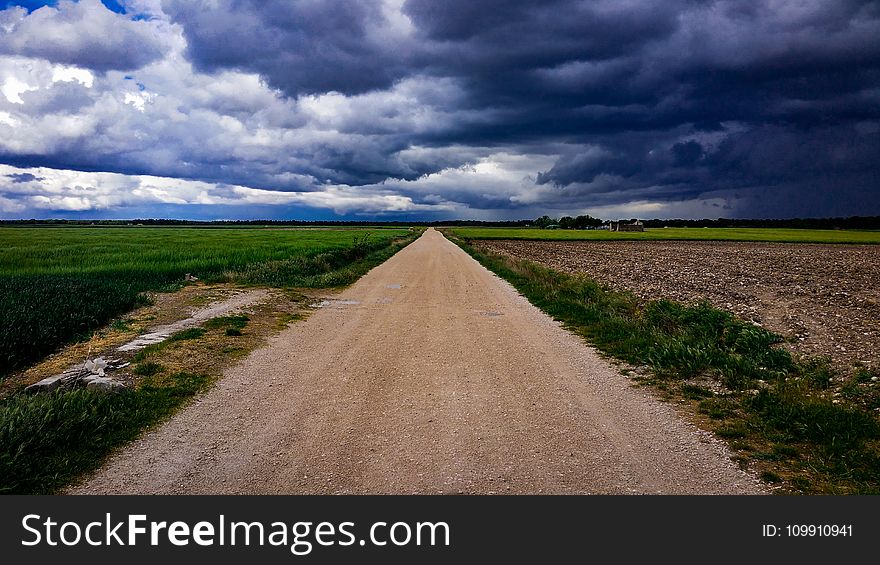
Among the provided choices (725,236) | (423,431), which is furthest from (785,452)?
(725,236)

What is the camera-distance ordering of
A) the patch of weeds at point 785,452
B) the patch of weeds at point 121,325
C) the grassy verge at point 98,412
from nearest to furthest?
1. the grassy verge at point 98,412
2. the patch of weeds at point 785,452
3. the patch of weeds at point 121,325

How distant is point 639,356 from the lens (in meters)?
10.6

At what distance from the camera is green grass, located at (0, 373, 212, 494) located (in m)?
5.35

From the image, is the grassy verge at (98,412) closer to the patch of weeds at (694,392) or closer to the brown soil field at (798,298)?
the patch of weeds at (694,392)

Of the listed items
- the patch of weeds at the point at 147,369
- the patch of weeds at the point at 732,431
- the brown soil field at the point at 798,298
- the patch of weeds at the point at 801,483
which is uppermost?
the brown soil field at the point at 798,298

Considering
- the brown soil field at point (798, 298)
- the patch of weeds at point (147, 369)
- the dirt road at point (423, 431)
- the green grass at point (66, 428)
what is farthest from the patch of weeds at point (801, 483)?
the patch of weeds at point (147, 369)

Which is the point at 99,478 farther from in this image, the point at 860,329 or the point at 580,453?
the point at 860,329

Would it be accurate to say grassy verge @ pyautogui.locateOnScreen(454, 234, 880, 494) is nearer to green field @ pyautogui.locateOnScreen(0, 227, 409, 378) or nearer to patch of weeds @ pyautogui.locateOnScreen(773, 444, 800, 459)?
patch of weeds @ pyautogui.locateOnScreen(773, 444, 800, 459)

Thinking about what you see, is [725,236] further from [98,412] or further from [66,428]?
[66,428]

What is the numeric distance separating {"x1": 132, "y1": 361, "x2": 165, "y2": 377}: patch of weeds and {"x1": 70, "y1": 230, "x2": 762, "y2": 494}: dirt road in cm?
124

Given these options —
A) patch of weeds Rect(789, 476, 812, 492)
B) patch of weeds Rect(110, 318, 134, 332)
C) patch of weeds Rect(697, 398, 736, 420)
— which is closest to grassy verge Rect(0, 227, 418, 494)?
patch of weeds Rect(110, 318, 134, 332)

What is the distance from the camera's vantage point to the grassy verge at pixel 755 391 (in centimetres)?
584
